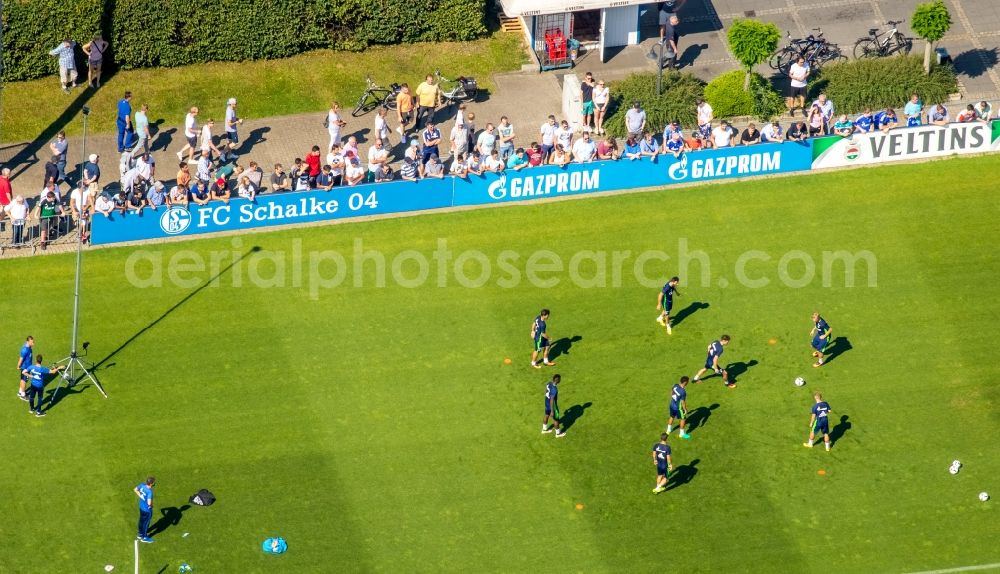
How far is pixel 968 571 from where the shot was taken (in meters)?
39.2

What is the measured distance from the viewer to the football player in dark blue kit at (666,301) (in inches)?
1770

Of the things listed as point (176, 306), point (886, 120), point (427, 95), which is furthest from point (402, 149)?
point (886, 120)

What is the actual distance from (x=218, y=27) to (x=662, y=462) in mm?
22837

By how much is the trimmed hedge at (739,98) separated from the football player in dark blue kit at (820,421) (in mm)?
13335

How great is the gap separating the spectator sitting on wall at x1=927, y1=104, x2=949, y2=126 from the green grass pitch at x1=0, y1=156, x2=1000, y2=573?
6.55 ft

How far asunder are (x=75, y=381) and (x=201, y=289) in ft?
15.5

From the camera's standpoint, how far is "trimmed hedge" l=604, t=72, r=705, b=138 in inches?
2050

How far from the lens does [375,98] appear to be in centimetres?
5353

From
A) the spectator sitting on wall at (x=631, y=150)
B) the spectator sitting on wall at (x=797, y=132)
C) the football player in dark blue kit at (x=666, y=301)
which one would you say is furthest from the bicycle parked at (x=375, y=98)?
the spectator sitting on wall at (x=797, y=132)

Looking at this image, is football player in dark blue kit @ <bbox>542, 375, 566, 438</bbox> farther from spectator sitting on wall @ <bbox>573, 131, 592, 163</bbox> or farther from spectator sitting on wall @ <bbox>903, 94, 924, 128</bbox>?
spectator sitting on wall @ <bbox>903, 94, 924, 128</bbox>

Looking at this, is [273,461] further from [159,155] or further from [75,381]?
[159,155]

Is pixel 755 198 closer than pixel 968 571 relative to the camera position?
No

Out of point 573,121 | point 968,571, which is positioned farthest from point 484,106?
point 968,571

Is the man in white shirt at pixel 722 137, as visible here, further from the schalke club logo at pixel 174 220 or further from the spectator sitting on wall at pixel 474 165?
the schalke club logo at pixel 174 220
